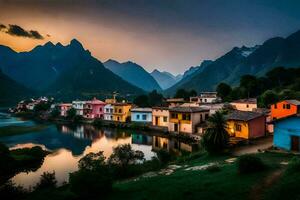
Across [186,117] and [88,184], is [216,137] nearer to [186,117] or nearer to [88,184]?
[88,184]

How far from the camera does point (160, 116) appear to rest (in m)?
70.8

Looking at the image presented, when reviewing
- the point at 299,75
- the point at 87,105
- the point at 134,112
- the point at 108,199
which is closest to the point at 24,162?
the point at 108,199

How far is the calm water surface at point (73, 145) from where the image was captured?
36.5m

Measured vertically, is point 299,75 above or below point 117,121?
above

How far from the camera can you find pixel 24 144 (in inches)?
2174

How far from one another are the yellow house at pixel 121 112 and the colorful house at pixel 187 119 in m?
25.4

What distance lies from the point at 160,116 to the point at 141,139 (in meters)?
12.0

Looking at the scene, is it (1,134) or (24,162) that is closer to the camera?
(24,162)

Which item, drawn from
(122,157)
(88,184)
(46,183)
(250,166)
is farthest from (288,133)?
(46,183)

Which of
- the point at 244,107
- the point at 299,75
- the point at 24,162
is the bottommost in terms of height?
the point at 24,162

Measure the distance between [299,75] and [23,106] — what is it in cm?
12353

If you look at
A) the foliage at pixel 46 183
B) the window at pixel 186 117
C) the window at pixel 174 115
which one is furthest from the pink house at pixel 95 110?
the foliage at pixel 46 183

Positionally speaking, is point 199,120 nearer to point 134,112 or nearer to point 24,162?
point 134,112

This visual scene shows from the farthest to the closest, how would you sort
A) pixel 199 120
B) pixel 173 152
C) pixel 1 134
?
pixel 1 134
pixel 199 120
pixel 173 152
